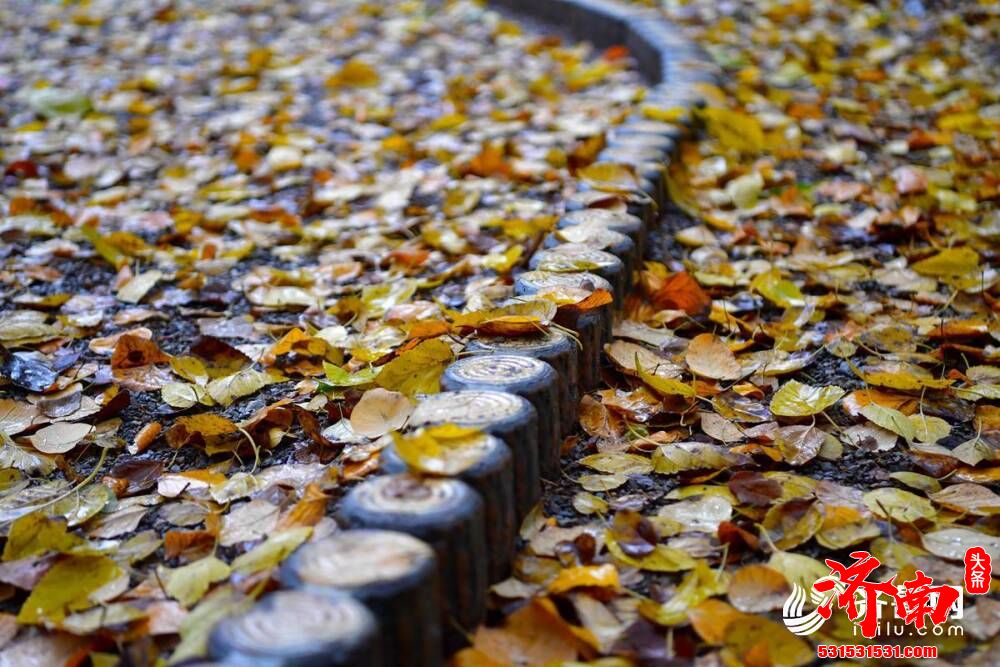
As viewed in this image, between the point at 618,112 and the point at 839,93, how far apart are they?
0.81 m

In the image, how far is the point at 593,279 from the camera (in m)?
1.77

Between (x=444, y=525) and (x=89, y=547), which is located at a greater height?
(x=444, y=525)

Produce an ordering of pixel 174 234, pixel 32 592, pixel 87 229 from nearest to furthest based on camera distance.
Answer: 1. pixel 32 592
2. pixel 87 229
3. pixel 174 234

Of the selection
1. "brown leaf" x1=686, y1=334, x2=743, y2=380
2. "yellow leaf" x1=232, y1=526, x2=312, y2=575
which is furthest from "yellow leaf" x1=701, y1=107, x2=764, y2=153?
"yellow leaf" x1=232, y1=526, x2=312, y2=575

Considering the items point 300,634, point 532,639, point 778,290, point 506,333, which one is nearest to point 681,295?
point 778,290

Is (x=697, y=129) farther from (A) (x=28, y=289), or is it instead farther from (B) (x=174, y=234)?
(A) (x=28, y=289)

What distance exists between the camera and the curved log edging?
1109 mm

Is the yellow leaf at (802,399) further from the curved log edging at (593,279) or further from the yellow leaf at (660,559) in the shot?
the yellow leaf at (660,559)

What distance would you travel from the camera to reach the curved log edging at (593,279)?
1.11m

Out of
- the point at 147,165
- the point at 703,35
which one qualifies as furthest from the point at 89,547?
the point at 703,35

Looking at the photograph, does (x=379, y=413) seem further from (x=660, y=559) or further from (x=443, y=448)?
(x=660, y=559)

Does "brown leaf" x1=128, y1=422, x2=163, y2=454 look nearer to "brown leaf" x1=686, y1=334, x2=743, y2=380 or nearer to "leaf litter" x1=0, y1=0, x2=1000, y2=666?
"leaf litter" x1=0, y1=0, x2=1000, y2=666

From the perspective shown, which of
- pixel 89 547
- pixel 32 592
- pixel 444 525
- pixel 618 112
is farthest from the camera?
pixel 618 112

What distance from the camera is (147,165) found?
3.13m
